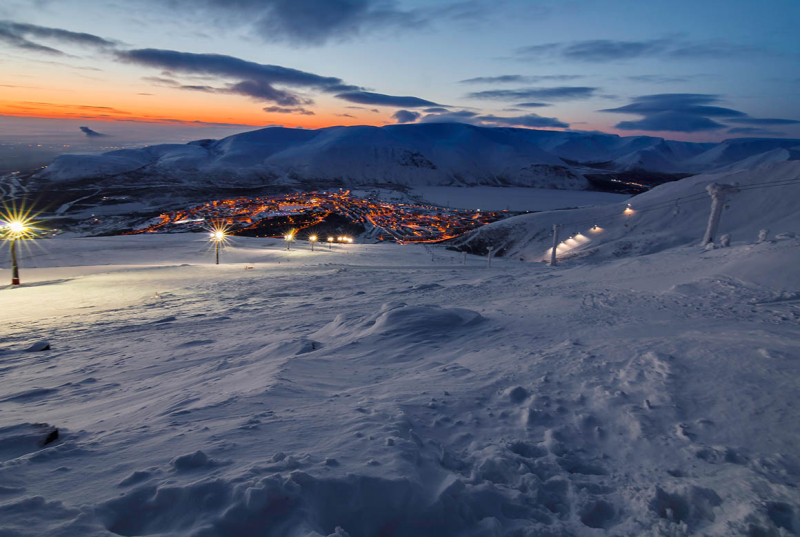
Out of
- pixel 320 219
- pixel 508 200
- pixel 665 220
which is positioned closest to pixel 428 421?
pixel 665 220

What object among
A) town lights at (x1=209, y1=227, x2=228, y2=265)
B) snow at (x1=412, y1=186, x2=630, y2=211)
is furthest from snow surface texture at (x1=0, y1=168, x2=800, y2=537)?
snow at (x1=412, y1=186, x2=630, y2=211)

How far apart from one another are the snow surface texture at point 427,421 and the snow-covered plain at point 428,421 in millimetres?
26

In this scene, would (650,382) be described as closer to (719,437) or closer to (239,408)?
(719,437)

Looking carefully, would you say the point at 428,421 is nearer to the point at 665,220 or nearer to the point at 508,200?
the point at 665,220

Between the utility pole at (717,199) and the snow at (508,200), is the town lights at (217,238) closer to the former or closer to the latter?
the utility pole at (717,199)

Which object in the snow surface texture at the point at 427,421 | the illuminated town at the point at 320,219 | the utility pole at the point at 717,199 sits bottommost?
the illuminated town at the point at 320,219

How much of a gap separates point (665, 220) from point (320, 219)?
71018mm

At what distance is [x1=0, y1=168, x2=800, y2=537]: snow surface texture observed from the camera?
3.05 m

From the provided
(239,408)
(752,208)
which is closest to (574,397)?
(239,408)

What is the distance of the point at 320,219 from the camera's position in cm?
9481

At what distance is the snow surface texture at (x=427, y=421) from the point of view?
3.05 metres

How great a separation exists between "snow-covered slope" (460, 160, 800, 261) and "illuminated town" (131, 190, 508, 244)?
2347 cm

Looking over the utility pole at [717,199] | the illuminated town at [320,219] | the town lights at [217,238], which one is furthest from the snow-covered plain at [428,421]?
the illuminated town at [320,219]

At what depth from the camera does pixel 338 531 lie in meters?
2.78
